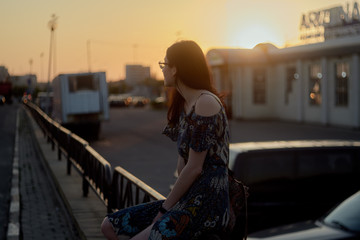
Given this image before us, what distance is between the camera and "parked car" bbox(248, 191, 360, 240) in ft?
18.5

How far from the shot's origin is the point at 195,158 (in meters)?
2.95

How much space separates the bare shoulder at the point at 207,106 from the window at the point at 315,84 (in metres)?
29.7

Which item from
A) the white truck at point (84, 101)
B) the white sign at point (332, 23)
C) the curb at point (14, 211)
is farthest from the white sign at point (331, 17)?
the curb at point (14, 211)

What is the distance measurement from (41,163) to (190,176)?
14.9m

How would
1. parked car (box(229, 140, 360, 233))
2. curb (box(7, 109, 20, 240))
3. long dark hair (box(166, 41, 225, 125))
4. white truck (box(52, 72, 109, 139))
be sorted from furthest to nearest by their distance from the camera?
white truck (box(52, 72, 109, 139))
curb (box(7, 109, 20, 240))
parked car (box(229, 140, 360, 233))
long dark hair (box(166, 41, 225, 125))

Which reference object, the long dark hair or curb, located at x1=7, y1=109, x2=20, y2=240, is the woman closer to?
the long dark hair

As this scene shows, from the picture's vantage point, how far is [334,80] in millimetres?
30359

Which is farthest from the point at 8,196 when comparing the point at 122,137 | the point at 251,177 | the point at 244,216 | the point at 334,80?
the point at 334,80

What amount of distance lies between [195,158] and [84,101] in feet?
83.2

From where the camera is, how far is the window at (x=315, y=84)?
3197 cm

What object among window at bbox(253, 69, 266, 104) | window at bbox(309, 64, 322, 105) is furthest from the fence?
window at bbox(253, 69, 266, 104)

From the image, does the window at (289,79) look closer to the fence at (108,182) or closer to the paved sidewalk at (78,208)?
the paved sidewalk at (78,208)

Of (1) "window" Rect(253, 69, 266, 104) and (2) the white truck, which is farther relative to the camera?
(1) "window" Rect(253, 69, 266, 104)

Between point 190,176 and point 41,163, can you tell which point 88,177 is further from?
point 41,163
